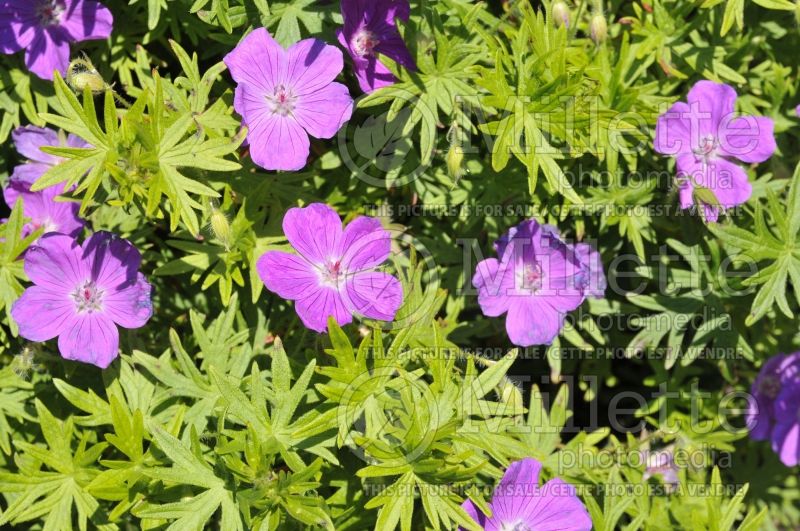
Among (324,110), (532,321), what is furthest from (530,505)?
(324,110)

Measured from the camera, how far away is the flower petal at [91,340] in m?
2.71

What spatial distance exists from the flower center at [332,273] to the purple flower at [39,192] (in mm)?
968

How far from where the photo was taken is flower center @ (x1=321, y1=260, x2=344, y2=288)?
274 centimetres

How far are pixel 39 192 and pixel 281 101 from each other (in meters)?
1.00

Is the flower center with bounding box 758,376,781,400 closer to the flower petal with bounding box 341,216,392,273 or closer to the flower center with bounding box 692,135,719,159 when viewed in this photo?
the flower center with bounding box 692,135,719,159

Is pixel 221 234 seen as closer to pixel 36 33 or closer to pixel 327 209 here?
pixel 327 209

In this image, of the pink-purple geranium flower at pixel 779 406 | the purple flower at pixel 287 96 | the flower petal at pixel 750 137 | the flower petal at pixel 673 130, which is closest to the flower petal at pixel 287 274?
the purple flower at pixel 287 96

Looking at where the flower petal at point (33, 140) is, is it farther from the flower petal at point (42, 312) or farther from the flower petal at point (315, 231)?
the flower petal at point (315, 231)

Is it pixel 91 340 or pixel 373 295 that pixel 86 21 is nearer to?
pixel 91 340

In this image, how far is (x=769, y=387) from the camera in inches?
130

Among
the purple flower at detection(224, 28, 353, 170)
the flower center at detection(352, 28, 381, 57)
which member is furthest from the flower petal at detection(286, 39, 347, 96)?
the flower center at detection(352, 28, 381, 57)

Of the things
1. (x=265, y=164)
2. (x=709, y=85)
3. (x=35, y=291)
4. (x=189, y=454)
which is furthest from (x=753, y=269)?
(x=35, y=291)

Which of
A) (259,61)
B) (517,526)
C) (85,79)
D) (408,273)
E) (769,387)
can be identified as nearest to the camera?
(85,79)

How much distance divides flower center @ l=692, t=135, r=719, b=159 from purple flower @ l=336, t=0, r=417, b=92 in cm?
A: 111
